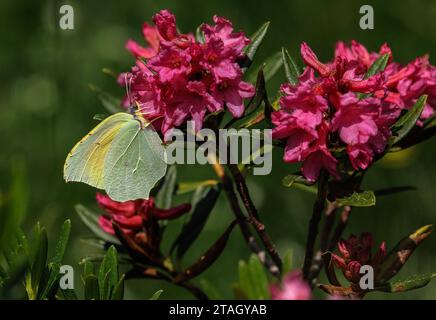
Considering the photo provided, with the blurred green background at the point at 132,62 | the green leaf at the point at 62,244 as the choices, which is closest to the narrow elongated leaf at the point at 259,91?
the green leaf at the point at 62,244

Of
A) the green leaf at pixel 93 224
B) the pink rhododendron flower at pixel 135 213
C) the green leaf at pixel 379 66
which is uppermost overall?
A: the green leaf at pixel 379 66

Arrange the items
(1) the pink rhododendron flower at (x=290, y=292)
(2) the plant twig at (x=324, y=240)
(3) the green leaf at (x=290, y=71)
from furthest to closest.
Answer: (2) the plant twig at (x=324, y=240)
(3) the green leaf at (x=290, y=71)
(1) the pink rhododendron flower at (x=290, y=292)

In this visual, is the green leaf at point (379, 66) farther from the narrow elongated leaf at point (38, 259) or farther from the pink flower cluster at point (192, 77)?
the narrow elongated leaf at point (38, 259)

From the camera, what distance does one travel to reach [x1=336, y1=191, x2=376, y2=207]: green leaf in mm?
1851

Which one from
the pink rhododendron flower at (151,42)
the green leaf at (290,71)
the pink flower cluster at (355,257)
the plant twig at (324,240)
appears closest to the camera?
the pink flower cluster at (355,257)

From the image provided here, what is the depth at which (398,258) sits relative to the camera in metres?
1.90

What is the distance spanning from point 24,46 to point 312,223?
3.22 meters

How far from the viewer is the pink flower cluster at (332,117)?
178cm

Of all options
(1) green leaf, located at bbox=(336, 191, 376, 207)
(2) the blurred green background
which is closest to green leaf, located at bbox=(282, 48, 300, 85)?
(1) green leaf, located at bbox=(336, 191, 376, 207)

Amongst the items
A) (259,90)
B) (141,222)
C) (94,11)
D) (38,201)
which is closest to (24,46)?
(94,11)

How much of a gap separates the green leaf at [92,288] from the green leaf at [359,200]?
0.60 m

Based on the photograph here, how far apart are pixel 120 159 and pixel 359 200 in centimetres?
72

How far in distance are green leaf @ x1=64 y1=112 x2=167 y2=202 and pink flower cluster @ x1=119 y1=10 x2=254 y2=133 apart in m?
A: 0.19

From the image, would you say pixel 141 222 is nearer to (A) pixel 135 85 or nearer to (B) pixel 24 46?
(A) pixel 135 85
